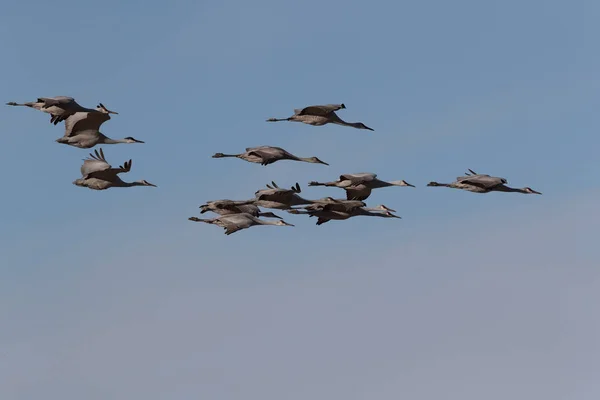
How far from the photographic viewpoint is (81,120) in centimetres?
7312

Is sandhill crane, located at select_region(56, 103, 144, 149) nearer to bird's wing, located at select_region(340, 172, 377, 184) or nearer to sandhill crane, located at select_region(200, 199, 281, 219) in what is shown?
sandhill crane, located at select_region(200, 199, 281, 219)

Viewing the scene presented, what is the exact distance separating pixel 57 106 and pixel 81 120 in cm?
259

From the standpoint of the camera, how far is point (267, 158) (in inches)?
2813

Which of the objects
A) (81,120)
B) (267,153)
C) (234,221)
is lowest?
(234,221)

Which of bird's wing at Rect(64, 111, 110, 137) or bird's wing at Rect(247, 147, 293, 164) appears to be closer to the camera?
bird's wing at Rect(247, 147, 293, 164)

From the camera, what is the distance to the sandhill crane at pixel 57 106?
231 feet

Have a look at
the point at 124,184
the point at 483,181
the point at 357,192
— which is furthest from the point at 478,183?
the point at 124,184

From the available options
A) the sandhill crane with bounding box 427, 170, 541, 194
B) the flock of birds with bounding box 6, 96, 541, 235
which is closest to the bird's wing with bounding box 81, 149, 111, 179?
the flock of birds with bounding box 6, 96, 541, 235

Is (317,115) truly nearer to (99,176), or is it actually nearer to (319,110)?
(319,110)

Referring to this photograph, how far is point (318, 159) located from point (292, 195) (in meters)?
3.01

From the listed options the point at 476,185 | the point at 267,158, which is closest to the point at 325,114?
the point at 267,158

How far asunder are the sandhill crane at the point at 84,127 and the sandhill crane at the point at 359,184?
10058 millimetres

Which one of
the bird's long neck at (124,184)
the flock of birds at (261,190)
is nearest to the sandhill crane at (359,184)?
the flock of birds at (261,190)

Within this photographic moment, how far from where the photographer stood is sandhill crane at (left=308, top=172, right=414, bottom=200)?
7444 cm
